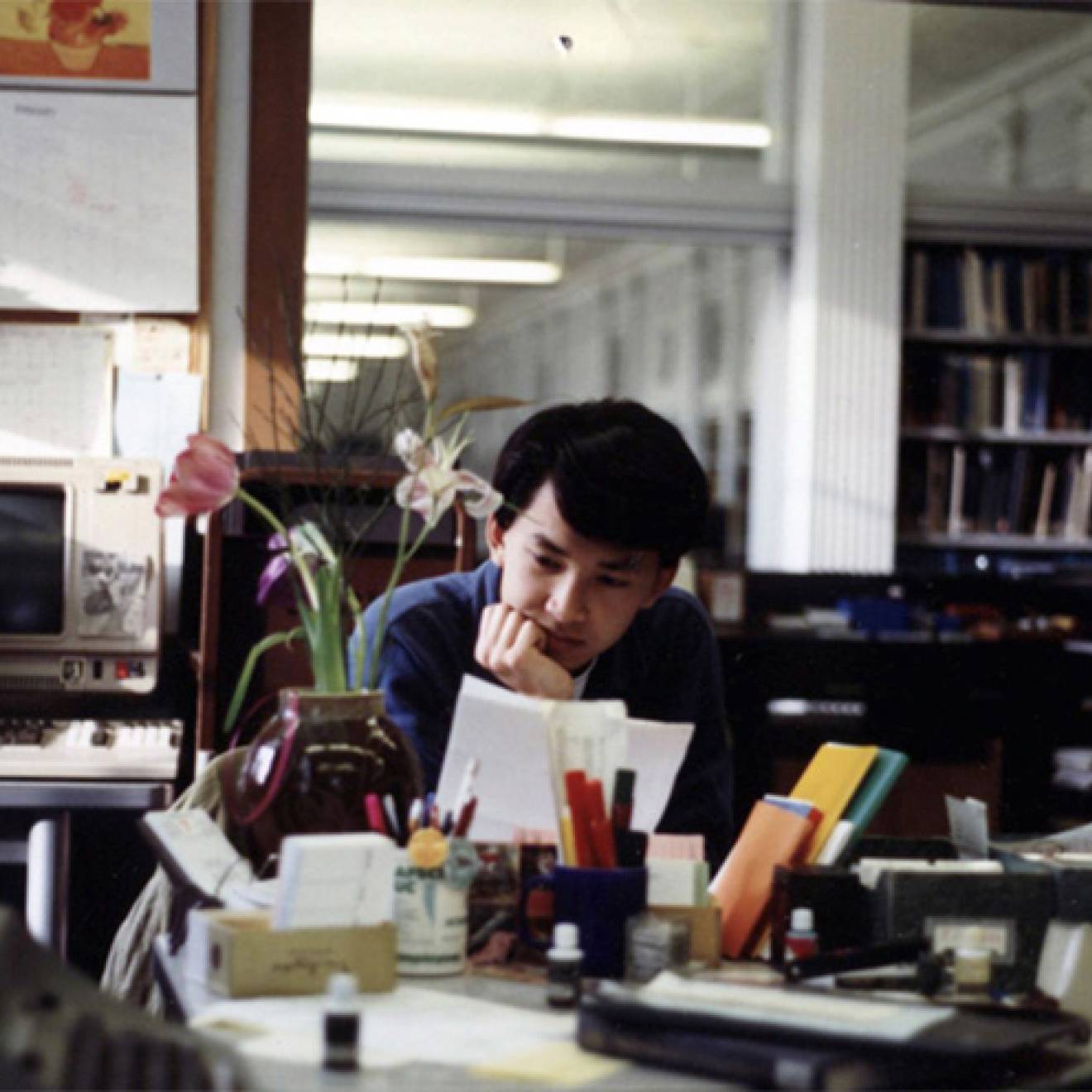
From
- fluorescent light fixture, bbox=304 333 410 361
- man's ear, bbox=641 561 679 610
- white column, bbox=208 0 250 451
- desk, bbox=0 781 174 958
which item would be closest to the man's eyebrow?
man's ear, bbox=641 561 679 610

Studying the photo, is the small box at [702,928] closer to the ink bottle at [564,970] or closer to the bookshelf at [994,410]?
the ink bottle at [564,970]

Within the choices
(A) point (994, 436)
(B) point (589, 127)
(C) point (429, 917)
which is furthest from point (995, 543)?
(C) point (429, 917)

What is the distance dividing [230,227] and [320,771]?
2362 mm

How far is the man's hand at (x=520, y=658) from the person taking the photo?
1.97 meters

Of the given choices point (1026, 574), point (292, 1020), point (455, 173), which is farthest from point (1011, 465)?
point (292, 1020)

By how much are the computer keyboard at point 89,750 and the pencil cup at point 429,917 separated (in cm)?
144

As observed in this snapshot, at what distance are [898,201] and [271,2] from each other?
9.22 feet

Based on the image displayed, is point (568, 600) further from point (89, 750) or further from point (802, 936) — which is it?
point (89, 750)

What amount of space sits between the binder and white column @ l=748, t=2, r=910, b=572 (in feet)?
13.9

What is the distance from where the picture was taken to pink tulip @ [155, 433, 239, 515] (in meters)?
1.52

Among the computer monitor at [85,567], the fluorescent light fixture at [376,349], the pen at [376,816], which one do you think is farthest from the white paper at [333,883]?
the computer monitor at [85,567]

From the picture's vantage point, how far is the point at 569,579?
1.94 metres

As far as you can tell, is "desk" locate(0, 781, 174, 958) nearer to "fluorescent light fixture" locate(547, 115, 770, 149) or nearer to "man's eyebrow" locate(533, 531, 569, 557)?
"man's eyebrow" locate(533, 531, 569, 557)

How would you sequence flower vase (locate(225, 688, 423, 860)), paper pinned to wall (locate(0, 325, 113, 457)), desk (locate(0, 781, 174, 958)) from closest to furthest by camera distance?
flower vase (locate(225, 688, 423, 860)), desk (locate(0, 781, 174, 958)), paper pinned to wall (locate(0, 325, 113, 457))
